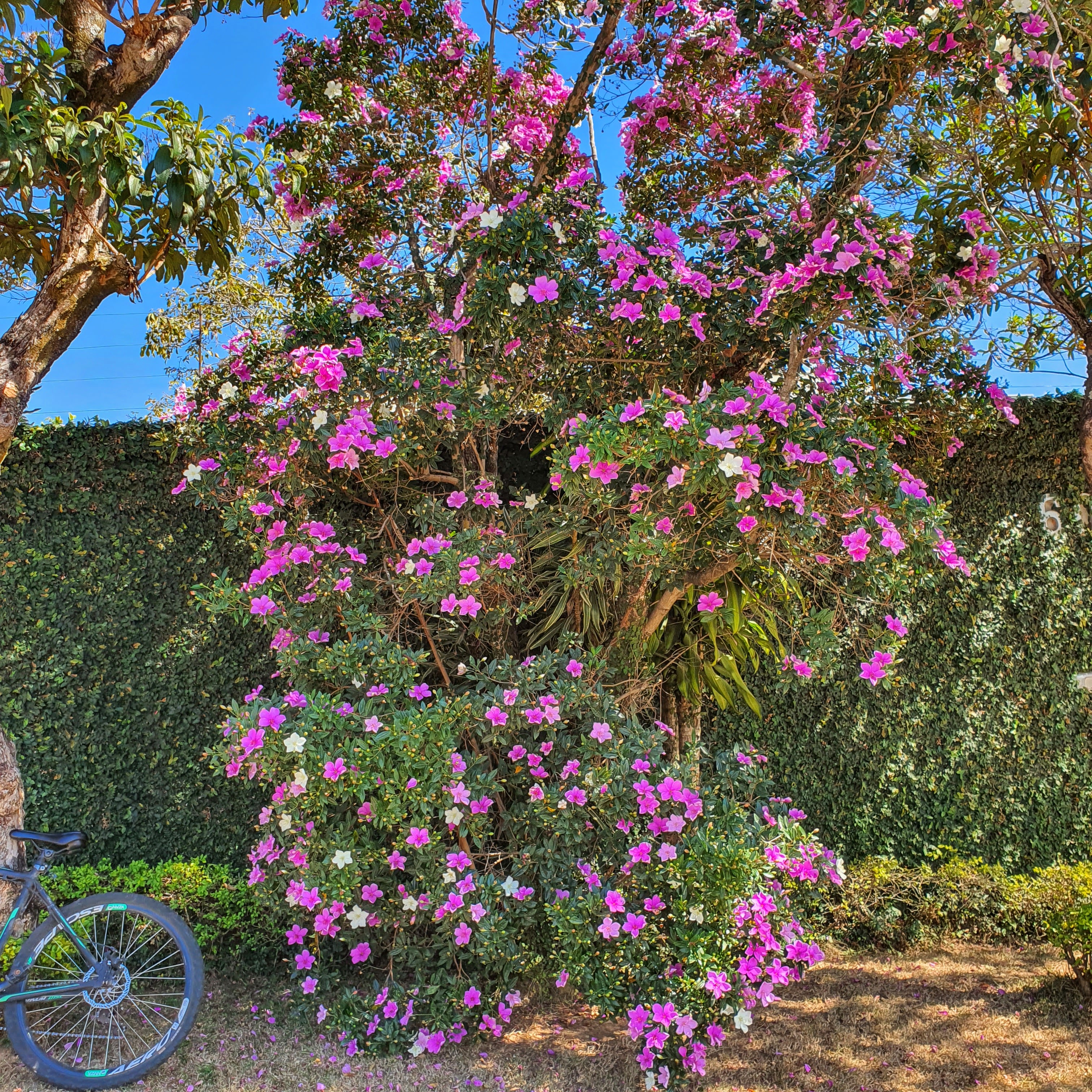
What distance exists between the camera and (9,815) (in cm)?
330

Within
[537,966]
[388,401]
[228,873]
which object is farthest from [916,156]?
[228,873]

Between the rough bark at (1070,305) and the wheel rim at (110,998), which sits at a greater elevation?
the rough bark at (1070,305)

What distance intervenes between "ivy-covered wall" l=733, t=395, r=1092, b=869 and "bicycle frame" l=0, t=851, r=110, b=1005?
298 centimetres

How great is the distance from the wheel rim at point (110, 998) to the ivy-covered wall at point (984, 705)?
281 cm

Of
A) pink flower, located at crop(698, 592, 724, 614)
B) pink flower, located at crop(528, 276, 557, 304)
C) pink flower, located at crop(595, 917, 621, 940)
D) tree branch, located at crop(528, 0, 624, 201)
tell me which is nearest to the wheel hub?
pink flower, located at crop(595, 917, 621, 940)

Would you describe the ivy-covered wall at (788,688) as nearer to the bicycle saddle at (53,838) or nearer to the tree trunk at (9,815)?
the tree trunk at (9,815)

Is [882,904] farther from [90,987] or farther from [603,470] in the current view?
[90,987]

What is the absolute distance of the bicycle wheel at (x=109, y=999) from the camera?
2898 millimetres

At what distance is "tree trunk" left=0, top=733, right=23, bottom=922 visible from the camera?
3.19 metres

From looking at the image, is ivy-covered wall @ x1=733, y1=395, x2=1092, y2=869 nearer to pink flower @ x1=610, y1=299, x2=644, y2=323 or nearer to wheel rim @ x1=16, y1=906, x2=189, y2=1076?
pink flower @ x1=610, y1=299, x2=644, y2=323

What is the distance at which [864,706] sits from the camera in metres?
4.41

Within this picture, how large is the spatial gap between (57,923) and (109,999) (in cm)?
34

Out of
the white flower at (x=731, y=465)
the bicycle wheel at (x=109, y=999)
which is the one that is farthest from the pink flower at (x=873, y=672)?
the bicycle wheel at (x=109, y=999)

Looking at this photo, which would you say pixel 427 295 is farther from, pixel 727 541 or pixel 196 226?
pixel 727 541
